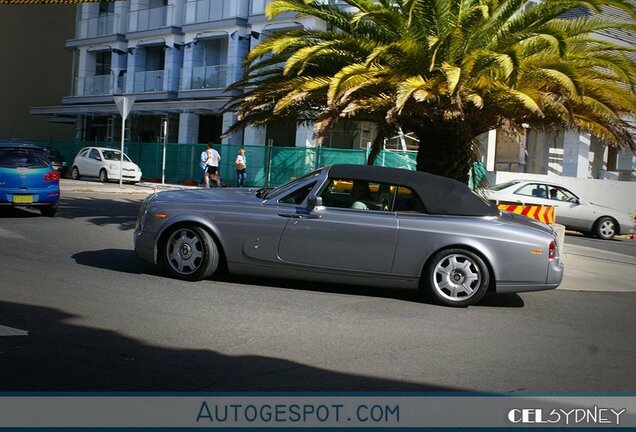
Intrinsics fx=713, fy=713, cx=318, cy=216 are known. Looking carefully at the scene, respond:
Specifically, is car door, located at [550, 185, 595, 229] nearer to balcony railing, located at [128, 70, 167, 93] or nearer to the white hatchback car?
the white hatchback car

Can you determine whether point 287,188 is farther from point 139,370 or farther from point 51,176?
point 51,176

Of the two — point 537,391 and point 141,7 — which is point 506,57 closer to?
point 537,391

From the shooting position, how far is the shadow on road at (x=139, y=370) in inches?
187

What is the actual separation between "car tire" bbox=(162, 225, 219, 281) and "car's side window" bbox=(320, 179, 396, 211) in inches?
55.5

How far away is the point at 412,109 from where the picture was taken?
11367 mm

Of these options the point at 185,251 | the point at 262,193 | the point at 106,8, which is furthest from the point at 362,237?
the point at 106,8

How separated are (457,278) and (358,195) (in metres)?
1.48

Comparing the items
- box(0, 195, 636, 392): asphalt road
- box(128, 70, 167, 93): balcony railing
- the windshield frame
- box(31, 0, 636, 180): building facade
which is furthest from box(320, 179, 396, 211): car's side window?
box(128, 70, 167, 93): balcony railing

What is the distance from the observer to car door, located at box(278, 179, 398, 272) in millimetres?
7898

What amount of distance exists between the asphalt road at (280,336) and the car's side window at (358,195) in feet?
3.42

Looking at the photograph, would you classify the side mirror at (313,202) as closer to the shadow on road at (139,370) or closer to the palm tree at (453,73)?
the shadow on road at (139,370)

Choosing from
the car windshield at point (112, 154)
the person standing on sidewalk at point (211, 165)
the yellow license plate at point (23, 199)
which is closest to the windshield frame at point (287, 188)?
the yellow license plate at point (23, 199)

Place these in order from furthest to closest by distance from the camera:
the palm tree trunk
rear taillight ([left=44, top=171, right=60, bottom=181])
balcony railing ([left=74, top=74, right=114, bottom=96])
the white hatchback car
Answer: balcony railing ([left=74, top=74, right=114, bottom=96]) → the white hatchback car → rear taillight ([left=44, top=171, right=60, bottom=181]) → the palm tree trunk

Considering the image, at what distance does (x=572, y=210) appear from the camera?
19.9 meters
